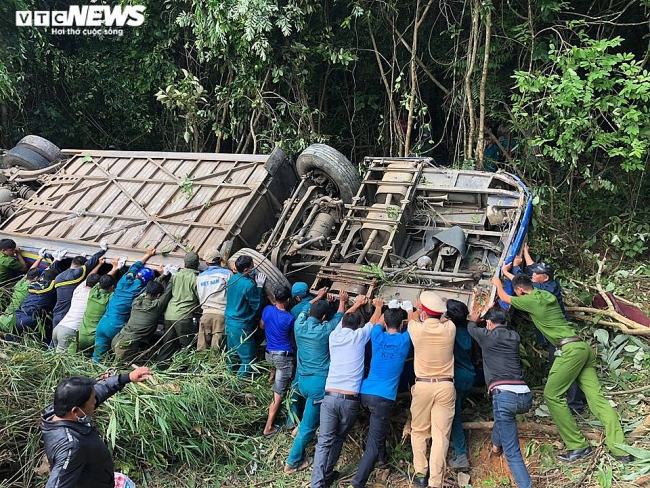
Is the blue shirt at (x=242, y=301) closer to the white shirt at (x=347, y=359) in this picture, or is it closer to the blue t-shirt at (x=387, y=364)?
the white shirt at (x=347, y=359)

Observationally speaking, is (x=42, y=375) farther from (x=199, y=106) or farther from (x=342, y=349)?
(x=199, y=106)

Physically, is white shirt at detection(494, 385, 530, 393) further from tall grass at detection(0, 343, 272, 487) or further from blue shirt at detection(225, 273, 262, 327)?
A: blue shirt at detection(225, 273, 262, 327)

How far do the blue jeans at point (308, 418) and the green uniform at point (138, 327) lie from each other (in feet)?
6.56

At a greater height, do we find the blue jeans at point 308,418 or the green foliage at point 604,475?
the green foliage at point 604,475

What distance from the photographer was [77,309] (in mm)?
5758

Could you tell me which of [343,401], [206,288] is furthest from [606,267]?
[206,288]

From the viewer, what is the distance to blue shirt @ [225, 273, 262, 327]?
16.7ft

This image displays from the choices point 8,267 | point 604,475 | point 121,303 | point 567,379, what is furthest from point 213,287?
point 604,475

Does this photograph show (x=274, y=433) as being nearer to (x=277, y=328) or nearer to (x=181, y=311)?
(x=277, y=328)

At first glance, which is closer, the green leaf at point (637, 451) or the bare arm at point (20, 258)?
the green leaf at point (637, 451)

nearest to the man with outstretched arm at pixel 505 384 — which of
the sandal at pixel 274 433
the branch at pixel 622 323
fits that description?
the branch at pixel 622 323

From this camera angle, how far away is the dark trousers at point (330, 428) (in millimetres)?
4059

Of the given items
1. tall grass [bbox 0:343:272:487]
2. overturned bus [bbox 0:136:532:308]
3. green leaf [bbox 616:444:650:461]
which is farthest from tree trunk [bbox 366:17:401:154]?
green leaf [bbox 616:444:650:461]

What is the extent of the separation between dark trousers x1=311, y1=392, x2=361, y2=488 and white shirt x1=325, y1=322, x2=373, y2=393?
0.37ft
